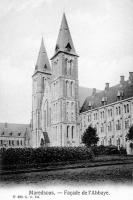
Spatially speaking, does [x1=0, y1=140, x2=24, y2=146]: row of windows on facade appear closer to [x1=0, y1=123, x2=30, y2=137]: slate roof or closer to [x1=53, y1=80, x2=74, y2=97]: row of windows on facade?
[x1=0, y1=123, x2=30, y2=137]: slate roof

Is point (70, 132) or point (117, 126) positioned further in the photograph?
point (70, 132)

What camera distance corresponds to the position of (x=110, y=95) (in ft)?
160

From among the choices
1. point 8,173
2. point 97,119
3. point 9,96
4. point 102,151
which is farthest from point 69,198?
point 97,119

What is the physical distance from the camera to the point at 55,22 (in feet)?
58.3

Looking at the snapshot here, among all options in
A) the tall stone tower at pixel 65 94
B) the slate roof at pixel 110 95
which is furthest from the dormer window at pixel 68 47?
the slate roof at pixel 110 95

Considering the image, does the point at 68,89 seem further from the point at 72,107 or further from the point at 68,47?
the point at 68,47

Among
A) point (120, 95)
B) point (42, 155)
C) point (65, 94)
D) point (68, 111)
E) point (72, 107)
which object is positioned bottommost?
point (42, 155)

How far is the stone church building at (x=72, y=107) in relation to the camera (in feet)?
146

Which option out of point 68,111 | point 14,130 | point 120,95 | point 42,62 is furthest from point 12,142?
point 120,95

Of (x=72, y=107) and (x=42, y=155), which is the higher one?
(x=72, y=107)

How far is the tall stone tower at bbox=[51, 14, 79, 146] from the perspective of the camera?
1975 inches

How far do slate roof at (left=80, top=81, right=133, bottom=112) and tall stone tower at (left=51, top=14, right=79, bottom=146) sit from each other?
9.96 ft

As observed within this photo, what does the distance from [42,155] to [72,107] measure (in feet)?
89.6

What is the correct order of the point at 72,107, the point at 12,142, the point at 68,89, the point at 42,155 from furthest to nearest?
the point at 12,142 < the point at 72,107 < the point at 68,89 < the point at 42,155
